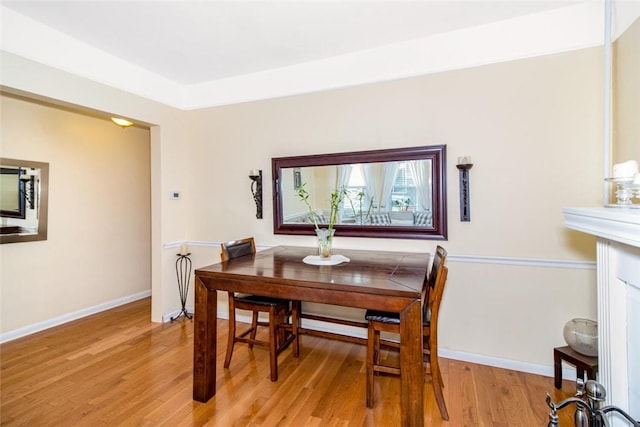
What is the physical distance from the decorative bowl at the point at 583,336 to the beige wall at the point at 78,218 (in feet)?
15.5

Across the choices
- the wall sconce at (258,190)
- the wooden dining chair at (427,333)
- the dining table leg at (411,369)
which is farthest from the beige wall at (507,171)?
the dining table leg at (411,369)

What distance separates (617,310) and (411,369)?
3.45ft

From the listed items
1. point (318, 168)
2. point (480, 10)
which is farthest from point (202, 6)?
point (480, 10)

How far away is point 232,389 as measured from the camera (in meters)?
2.24

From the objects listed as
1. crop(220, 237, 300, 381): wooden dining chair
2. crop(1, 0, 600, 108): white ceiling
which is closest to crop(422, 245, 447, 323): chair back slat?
crop(220, 237, 300, 381): wooden dining chair

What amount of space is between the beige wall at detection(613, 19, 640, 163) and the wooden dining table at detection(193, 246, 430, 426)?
4.79 feet

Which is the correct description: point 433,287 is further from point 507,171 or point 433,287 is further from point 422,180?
point 507,171

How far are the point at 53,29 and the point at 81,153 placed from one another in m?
1.46

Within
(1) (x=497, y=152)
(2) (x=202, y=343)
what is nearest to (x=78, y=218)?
(2) (x=202, y=343)

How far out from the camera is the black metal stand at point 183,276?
3676 mm

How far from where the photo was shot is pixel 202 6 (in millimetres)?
2268

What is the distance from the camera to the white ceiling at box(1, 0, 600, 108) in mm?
2270

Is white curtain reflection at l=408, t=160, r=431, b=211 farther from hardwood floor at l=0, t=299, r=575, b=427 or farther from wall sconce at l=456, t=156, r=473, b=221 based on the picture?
hardwood floor at l=0, t=299, r=575, b=427

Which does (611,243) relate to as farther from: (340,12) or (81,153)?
(81,153)
